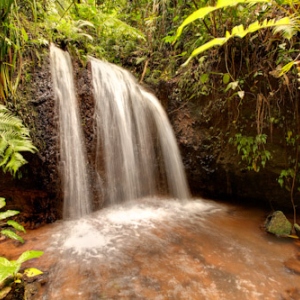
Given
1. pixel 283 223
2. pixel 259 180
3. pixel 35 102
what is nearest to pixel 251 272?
pixel 283 223

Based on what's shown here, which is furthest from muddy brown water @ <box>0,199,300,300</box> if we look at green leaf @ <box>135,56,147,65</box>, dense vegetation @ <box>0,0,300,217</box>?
green leaf @ <box>135,56,147,65</box>

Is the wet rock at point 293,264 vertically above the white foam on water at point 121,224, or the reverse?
the white foam on water at point 121,224

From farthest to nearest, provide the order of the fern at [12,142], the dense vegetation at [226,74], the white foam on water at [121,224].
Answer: the dense vegetation at [226,74] < the white foam on water at [121,224] < the fern at [12,142]

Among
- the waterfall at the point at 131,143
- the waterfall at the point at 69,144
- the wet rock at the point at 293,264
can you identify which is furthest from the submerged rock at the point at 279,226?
the waterfall at the point at 69,144

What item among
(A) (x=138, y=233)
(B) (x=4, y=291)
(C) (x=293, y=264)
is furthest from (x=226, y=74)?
(B) (x=4, y=291)

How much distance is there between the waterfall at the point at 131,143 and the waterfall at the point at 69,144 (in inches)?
14.4

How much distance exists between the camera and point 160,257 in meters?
2.19

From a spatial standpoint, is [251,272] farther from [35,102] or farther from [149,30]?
[149,30]

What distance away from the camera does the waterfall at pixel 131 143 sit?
382cm

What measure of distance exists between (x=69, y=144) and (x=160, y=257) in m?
2.27

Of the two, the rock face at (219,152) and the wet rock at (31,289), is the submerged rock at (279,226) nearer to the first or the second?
the rock face at (219,152)

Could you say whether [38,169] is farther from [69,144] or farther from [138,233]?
[138,233]

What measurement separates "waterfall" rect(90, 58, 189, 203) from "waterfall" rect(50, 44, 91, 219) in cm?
37

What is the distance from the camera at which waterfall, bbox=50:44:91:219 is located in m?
3.23
